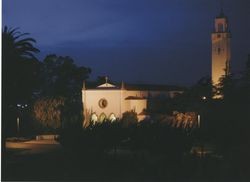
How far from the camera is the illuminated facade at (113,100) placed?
77.4 feet

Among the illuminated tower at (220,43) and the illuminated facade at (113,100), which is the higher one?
the illuminated tower at (220,43)

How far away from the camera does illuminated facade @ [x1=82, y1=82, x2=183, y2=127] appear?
77.4 ft

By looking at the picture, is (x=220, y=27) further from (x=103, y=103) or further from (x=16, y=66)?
(x=16, y=66)

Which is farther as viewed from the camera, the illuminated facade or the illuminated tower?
the illuminated tower

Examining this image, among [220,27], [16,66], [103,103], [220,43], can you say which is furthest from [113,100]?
[16,66]

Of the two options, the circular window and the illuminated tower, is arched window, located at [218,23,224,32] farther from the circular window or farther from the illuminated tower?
the circular window

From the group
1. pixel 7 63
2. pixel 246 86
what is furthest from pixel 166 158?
pixel 246 86

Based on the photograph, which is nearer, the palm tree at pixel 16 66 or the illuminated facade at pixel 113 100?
the palm tree at pixel 16 66

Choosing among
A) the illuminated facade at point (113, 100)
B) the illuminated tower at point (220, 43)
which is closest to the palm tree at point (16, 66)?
the illuminated facade at point (113, 100)

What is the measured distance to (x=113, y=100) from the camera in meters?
23.9

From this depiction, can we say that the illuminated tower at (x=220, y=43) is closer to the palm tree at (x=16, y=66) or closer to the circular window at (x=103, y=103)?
the circular window at (x=103, y=103)

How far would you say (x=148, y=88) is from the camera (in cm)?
2528

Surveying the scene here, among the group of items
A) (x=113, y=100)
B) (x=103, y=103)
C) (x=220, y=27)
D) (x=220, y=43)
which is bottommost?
(x=103, y=103)

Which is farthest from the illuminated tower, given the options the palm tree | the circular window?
the palm tree
